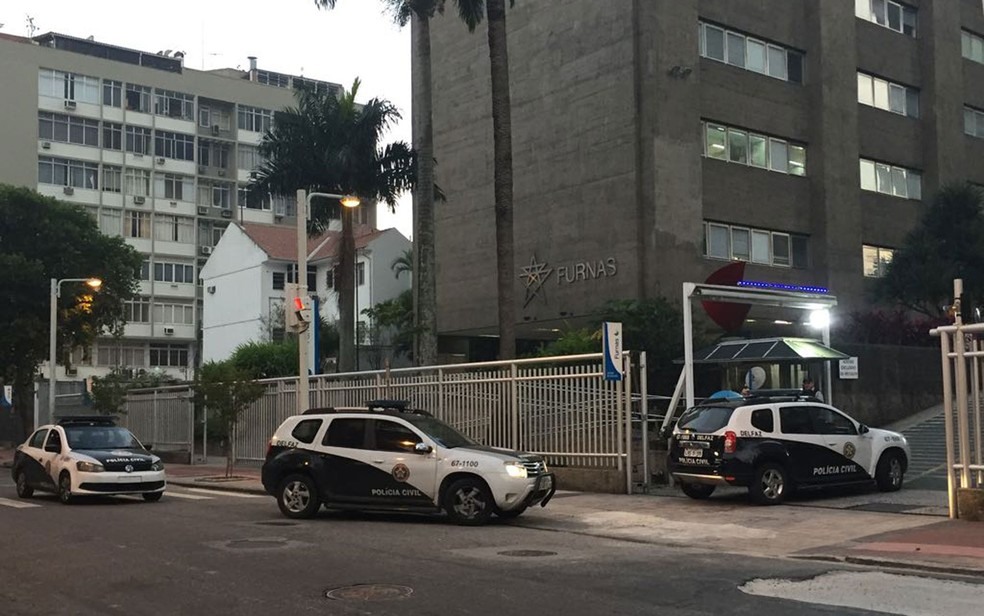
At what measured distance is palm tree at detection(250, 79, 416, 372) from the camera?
3406cm

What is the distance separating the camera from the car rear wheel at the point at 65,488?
1772 cm

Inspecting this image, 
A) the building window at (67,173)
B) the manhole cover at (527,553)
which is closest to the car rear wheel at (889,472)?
the manhole cover at (527,553)

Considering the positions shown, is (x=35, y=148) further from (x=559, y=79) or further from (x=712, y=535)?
(x=712, y=535)

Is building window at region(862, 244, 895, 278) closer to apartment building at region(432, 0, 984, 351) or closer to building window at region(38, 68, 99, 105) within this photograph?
apartment building at region(432, 0, 984, 351)

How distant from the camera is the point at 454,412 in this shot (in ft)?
68.5

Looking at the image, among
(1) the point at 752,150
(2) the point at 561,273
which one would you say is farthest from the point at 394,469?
(1) the point at 752,150

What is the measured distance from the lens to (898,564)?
10.3 meters

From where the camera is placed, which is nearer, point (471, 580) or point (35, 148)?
point (471, 580)

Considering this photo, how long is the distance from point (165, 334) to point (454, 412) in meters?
54.1

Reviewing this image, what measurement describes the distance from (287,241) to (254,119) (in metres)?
16.2

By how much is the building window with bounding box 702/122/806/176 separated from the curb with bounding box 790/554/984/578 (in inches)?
912

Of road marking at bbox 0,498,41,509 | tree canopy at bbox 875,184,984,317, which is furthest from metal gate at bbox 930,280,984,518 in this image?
tree canopy at bbox 875,184,984,317

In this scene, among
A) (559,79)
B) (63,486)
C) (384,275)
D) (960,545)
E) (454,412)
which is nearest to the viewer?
(960,545)

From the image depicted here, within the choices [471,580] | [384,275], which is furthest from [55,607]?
[384,275]
